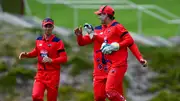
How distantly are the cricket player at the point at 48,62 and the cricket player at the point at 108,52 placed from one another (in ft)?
1.78

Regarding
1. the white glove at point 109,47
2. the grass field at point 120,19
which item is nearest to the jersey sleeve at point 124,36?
the white glove at point 109,47

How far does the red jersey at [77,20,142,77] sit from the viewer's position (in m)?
11.1

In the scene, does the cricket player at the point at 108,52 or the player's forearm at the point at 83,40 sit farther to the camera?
the player's forearm at the point at 83,40

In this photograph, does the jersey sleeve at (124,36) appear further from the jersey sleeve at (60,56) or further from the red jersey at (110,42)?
the jersey sleeve at (60,56)

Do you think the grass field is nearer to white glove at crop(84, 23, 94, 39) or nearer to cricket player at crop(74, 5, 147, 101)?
cricket player at crop(74, 5, 147, 101)

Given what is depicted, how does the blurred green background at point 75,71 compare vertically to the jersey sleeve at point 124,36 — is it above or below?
below

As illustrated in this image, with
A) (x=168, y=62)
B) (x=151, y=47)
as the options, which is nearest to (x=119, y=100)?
(x=168, y=62)

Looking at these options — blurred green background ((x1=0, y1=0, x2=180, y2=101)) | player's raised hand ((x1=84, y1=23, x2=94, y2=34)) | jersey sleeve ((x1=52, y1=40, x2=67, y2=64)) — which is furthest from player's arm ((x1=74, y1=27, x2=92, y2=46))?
blurred green background ((x1=0, y1=0, x2=180, y2=101))

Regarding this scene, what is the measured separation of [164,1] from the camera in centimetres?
2798

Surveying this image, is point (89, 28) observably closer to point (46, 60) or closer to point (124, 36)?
point (124, 36)

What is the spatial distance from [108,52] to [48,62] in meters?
1.06

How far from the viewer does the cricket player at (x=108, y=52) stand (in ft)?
36.0

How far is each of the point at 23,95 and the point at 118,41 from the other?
4142mm

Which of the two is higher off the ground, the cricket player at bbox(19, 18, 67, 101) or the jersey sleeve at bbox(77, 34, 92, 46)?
the jersey sleeve at bbox(77, 34, 92, 46)
